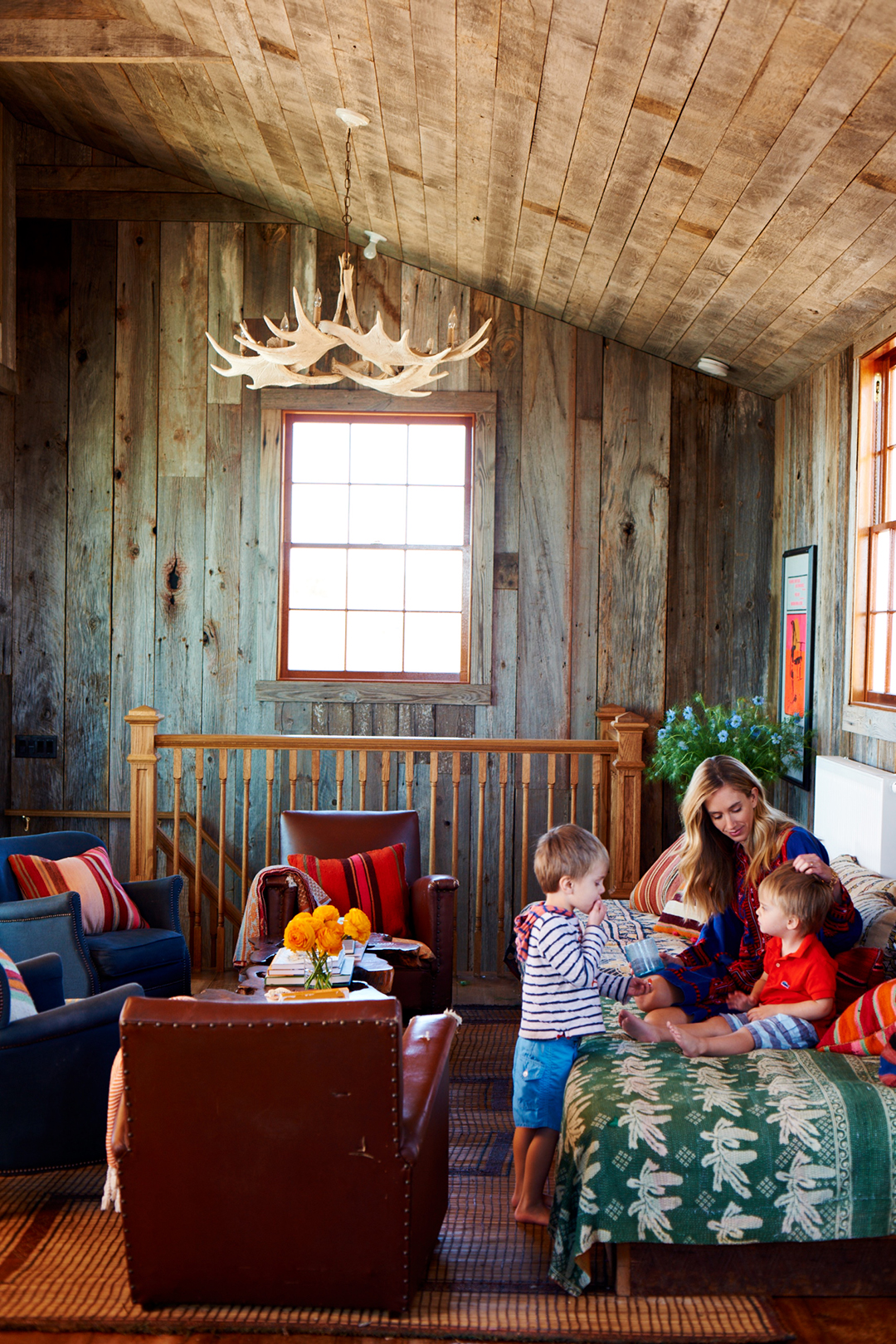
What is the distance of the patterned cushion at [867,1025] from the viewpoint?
8.38ft

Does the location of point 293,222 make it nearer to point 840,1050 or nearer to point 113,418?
point 113,418

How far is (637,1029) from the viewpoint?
107 inches

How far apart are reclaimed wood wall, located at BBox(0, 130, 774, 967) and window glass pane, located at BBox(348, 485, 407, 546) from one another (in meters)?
0.41

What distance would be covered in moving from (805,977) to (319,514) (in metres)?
3.56

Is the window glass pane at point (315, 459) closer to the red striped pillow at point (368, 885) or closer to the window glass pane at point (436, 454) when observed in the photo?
the window glass pane at point (436, 454)

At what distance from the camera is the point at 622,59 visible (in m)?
2.91

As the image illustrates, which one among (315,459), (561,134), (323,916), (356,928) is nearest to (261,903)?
(356,928)

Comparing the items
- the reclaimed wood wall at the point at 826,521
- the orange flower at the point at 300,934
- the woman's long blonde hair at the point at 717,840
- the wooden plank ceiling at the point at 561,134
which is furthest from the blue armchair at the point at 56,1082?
the wooden plank ceiling at the point at 561,134

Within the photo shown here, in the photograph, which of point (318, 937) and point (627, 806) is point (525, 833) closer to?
point (627, 806)

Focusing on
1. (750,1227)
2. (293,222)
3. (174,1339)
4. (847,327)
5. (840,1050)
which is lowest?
(174,1339)

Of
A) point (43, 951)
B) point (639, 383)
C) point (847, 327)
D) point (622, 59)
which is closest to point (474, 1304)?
point (43, 951)

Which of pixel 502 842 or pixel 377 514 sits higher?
pixel 377 514

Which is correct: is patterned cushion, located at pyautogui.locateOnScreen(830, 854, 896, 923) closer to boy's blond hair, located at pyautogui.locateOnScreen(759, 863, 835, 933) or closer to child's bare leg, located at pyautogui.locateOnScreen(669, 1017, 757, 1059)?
boy's blond hair, located at pyautogui.locateOnScreen(759, 863, 835, 933)

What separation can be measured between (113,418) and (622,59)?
11.2ft
